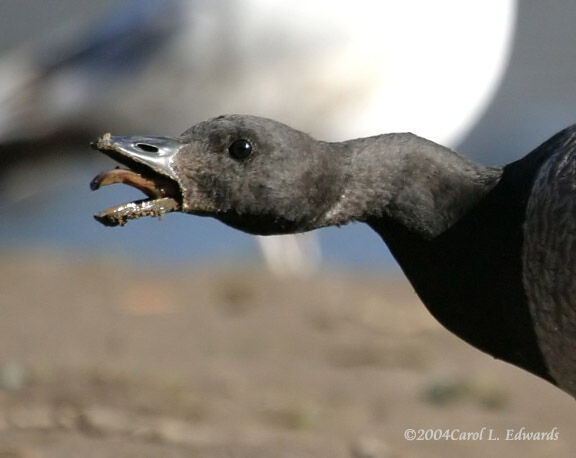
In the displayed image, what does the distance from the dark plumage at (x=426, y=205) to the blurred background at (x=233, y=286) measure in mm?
1029

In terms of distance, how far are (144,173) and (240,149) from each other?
0.31 m

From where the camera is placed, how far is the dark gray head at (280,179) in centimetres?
439

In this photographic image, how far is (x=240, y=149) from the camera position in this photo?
14.4ft

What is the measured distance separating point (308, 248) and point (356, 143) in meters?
5.21

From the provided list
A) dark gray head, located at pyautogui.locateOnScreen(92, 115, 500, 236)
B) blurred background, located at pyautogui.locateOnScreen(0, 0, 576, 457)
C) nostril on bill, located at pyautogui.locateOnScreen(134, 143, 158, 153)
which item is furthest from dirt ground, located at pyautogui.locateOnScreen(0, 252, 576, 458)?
nostril on bill, located at pyautogui.locateOnScreen(134, 143, 158, 153)

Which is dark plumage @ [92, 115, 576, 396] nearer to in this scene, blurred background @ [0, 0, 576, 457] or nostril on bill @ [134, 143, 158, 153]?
nostril on bill @ [134, 143, 158, 153]

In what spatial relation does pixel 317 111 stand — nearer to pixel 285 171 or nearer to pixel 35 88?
pixel 35 88

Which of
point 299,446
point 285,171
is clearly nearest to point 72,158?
point 299,446

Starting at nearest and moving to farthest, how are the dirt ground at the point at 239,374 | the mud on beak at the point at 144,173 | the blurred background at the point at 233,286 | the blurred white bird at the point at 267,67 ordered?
the mud on beak at the point at 144,173
the dirt ground at the point at 239,374
the blurred background at the point at 233,286
the blurred white bird at the point at 267,67

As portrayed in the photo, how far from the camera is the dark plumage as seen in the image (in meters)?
4.39

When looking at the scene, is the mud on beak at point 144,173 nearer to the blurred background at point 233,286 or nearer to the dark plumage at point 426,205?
the dark plumage at point 426,205

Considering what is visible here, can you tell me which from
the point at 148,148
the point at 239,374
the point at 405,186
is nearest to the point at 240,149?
the point at 148,148

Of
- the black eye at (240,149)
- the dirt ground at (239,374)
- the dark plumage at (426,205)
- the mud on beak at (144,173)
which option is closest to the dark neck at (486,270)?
the dark plumage at (426,205)

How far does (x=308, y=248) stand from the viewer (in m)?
9.86
